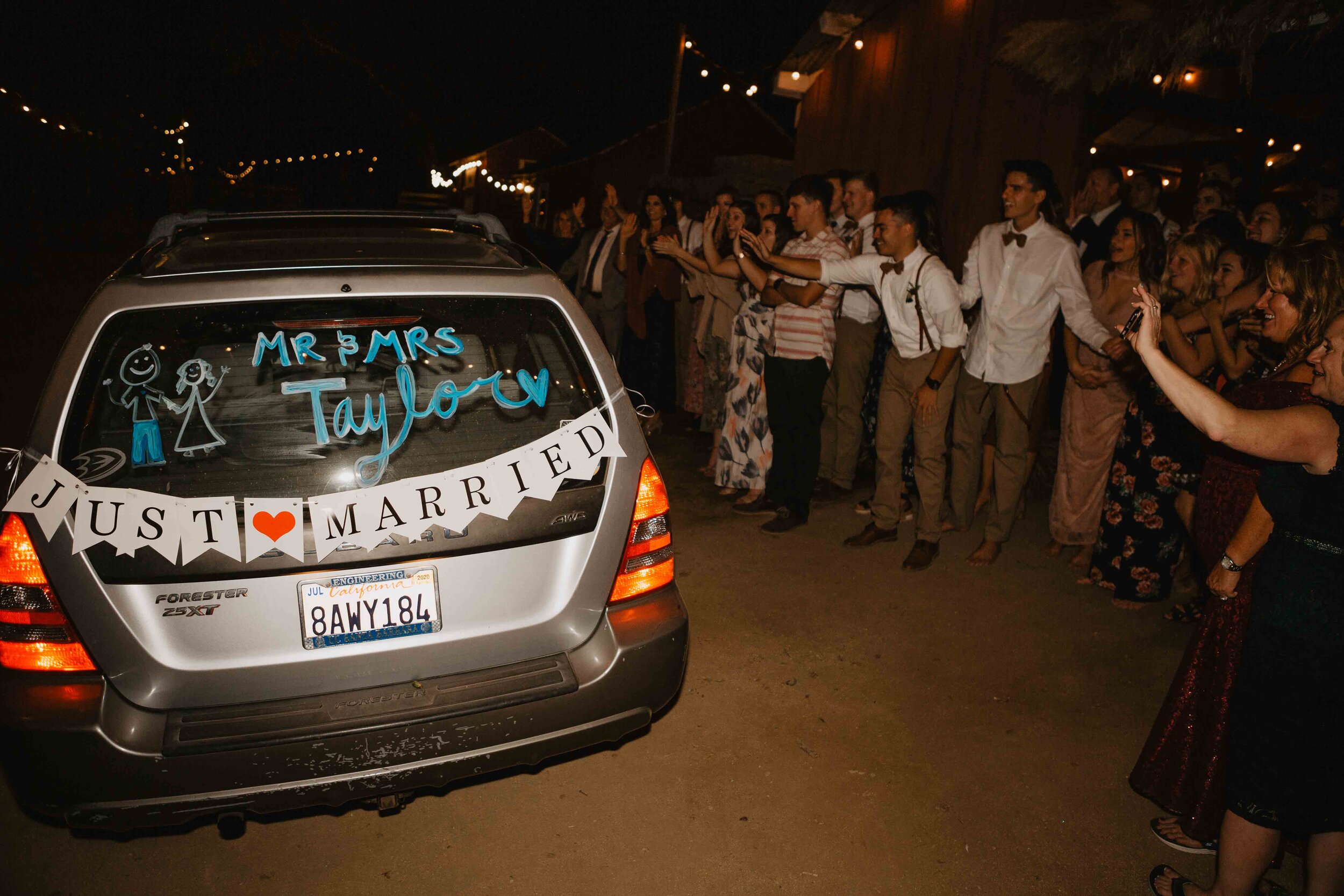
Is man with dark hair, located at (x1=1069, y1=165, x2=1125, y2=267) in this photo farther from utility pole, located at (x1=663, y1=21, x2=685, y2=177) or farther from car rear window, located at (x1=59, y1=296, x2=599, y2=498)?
utility pole, located at (x1=663, y1=21, x2=685, y2=177)

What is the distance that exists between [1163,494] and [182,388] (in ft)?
14.7

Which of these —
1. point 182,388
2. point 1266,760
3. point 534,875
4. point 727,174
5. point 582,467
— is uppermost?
point 727,174

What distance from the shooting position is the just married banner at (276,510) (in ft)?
6.73

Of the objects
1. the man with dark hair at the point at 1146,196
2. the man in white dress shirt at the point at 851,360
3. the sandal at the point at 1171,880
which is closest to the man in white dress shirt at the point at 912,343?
the man in white dress shirt at the point at 851,360

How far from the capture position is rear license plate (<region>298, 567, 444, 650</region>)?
2.15 metres

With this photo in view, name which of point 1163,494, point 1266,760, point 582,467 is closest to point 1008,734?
point 1266,760

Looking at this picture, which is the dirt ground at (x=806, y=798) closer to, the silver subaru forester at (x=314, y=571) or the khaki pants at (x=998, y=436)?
the silver subaru forester at (x=314, y=571)

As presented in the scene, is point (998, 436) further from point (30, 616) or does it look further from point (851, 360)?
point (30, 616)

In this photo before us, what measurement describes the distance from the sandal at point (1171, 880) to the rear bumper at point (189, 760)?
1941 mm

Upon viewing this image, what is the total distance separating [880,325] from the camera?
6051 millimetres

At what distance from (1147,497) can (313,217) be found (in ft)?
14.1

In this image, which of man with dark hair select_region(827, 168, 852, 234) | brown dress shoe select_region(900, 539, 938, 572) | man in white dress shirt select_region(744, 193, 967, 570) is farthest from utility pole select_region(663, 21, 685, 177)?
brown dress shoe select_region(900, 539, 938, 572)

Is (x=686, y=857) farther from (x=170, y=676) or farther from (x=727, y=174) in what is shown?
(x=727, y=174)

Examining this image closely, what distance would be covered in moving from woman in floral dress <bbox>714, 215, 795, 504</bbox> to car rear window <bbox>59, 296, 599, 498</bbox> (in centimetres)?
341
